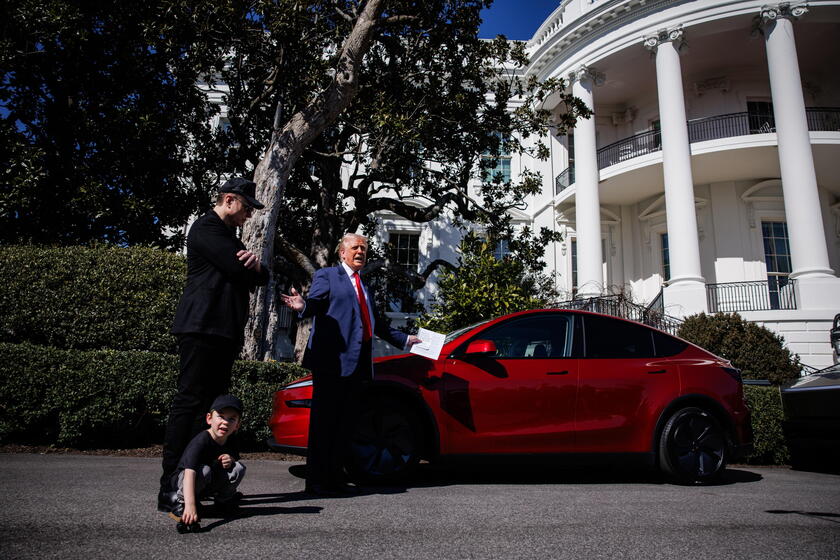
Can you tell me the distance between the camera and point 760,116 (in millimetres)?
17188

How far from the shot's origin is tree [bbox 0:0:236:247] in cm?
838

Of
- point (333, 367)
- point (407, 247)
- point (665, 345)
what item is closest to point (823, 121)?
point (407, 247)

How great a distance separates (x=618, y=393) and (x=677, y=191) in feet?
40.7

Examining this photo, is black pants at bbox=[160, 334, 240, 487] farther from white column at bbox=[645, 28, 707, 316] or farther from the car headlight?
white column at bbox=[645, 28, 707, 316]

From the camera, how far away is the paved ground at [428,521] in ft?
7.45

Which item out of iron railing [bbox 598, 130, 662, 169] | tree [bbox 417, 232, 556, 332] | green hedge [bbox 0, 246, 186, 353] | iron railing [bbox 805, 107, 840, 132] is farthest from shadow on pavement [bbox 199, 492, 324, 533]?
iron railing [bbox 805, 107, 840, 132]

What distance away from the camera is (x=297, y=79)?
29.6 feet

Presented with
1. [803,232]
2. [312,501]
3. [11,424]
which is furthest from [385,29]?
[803,232]

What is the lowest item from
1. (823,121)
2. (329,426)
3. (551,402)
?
(329,426)

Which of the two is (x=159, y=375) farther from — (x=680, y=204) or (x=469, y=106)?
(x=680, y=204)

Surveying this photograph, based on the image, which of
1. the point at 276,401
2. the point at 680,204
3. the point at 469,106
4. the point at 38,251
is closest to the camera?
the point at 276,401

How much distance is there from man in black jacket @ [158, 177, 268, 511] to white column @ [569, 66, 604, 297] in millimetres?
14071

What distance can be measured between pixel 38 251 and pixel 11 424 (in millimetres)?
2324

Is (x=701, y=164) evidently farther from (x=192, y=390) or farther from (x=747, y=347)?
(x=192, y=390)
